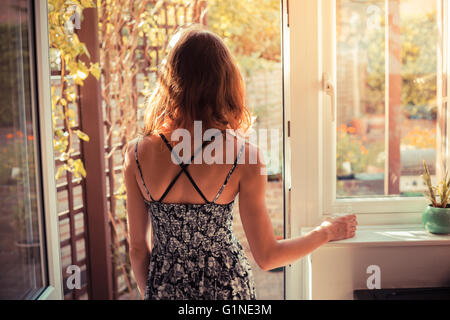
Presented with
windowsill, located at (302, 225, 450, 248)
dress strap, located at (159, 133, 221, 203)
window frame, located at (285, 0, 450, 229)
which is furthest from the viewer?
window frame, located at (285, 0, 450, 229)

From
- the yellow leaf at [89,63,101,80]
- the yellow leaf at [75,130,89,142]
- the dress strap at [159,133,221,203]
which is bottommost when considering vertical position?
the dress strap at [159,133,221,203]

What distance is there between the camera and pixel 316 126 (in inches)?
76.4

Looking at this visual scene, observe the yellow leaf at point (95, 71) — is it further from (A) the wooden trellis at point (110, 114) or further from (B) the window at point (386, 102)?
(B) the window at point (386, 102)

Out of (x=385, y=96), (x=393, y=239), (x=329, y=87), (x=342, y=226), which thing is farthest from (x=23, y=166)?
(x=385, y=96)

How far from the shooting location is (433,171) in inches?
82.2

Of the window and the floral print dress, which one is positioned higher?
the window

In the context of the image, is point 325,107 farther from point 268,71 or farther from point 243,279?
point 268,71

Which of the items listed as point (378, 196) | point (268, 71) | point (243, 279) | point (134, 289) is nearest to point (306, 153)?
point (378, 196)

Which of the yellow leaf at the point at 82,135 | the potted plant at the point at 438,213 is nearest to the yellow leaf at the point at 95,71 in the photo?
the yellow leaf at the point at 82,135

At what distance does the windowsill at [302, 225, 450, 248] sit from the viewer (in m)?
1.79

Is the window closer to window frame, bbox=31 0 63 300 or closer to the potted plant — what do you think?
the potted plant

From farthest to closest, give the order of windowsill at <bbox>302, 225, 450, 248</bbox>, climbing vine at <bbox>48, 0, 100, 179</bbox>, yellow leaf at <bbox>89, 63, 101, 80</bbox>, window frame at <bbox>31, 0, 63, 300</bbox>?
yellow leaf at <bbox>89, 63, 101, 80</bbox>
climbing vine at <bbox>48, 0, 100, 179</bbox>
windowsill at <bbox>302, 225, 450, 248</bbox>
window frame at <bbox>31, 0, 63, 300</bbox>

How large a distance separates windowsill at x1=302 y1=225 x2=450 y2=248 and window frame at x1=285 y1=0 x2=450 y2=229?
11 centimetres

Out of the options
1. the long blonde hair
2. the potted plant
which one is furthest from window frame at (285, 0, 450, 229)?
the long blonde hair
